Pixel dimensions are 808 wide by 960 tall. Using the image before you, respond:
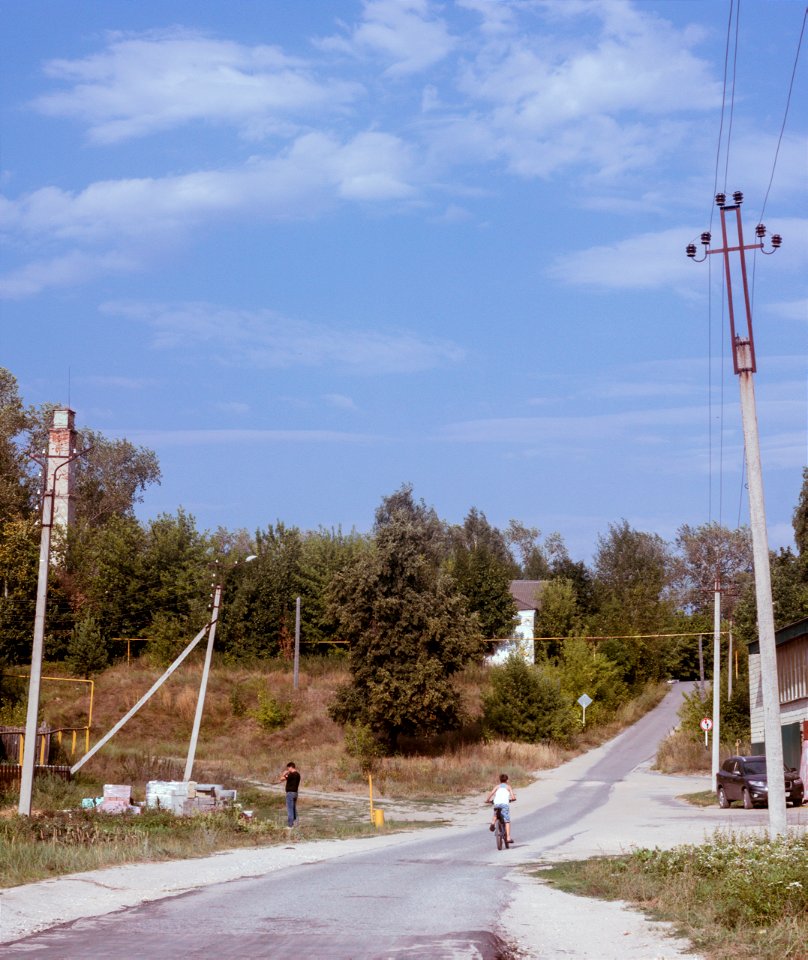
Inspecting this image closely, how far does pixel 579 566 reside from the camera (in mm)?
96688

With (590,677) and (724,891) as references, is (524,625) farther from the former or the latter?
(724,891)

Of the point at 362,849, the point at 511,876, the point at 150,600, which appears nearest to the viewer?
the point at 511,876

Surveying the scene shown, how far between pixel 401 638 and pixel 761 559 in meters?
37.8

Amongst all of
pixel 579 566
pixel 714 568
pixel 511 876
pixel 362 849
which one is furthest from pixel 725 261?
pixel 714 568

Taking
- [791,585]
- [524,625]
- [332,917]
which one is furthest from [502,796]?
[524,625]

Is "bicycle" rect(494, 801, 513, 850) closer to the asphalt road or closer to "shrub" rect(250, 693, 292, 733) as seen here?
the asphalt road

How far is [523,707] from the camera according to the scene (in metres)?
60.3

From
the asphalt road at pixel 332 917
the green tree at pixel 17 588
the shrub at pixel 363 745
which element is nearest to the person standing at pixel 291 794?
the asphalt road at pixel 332 917

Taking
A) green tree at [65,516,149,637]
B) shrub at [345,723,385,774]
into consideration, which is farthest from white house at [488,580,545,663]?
green tree at [65,516,149,637]

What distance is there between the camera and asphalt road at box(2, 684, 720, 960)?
10242 millimetres

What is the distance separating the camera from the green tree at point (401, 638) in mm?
54219

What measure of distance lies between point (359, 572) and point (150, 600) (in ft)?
75.2

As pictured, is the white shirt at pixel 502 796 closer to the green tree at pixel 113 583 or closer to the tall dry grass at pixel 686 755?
the tall dry grass at pixel 686 755

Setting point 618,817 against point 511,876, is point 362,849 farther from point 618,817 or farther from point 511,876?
Answer: point 618,817
